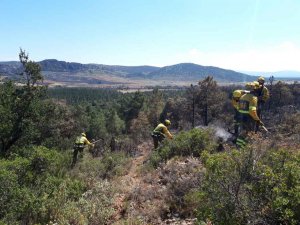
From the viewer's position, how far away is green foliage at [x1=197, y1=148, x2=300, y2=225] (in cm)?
470

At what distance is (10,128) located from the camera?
18312 mm

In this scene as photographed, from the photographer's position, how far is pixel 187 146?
12.0m

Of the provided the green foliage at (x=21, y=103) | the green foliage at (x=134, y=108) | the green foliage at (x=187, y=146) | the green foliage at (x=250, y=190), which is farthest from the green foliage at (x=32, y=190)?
the green foliage at (x=134, y=108)

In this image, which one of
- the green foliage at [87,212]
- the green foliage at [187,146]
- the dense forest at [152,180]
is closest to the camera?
the dense forest at [152,180]

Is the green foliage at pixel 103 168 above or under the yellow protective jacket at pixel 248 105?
under

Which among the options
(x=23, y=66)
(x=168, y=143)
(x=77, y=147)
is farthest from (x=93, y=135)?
(x=168, y=143)

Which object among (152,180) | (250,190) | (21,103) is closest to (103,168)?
(152,180)

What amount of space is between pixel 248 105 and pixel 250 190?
6028mm

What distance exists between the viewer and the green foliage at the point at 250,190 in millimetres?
4703

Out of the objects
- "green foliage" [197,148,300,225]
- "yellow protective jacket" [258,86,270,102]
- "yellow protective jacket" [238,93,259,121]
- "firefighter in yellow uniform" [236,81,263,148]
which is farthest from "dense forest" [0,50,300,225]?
"yellow protective jacket" [258,86,270,102]

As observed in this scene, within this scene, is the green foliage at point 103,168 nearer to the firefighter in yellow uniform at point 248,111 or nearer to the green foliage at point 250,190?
the firefighter in yellow uniform at point 248,111

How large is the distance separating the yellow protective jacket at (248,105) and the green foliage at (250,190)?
493 cm

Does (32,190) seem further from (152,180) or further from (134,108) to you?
(134,108)

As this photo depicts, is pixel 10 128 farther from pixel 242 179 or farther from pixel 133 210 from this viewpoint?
pixel 242 179
